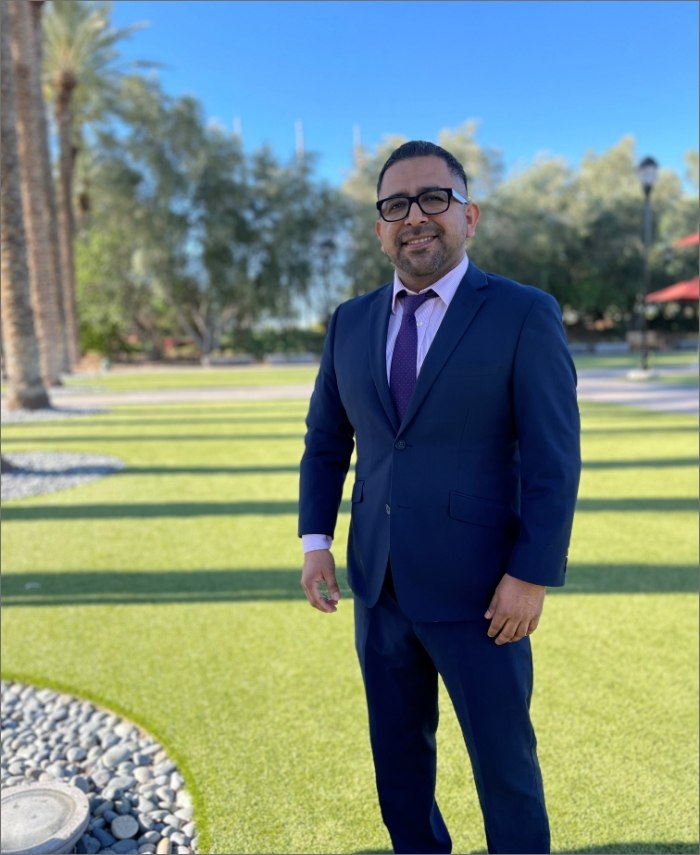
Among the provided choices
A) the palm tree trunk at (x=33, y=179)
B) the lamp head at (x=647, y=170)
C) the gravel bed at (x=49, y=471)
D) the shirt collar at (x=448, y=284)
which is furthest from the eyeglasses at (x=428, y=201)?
the lamp head at (x=647, y=170)

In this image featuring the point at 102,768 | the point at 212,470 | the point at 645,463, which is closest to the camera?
the point at 102,768

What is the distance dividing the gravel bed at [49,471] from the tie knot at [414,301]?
645 cm

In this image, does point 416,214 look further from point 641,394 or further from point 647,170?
point 647,170

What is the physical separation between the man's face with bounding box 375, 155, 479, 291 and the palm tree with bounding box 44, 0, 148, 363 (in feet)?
77.8

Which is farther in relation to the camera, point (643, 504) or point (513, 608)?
point (643, 504)

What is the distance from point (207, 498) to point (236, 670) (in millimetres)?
3736

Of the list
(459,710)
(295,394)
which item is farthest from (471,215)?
(295,394)

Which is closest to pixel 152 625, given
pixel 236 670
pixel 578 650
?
pixel 236 670

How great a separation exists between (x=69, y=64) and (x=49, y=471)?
19700 mm

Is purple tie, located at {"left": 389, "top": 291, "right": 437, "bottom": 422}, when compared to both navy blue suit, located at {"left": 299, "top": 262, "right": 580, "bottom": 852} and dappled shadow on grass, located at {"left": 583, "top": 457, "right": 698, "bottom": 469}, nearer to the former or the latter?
navy blue suit, located at {"left": 299, "top": 262, "right": 580, "bottom": 852}

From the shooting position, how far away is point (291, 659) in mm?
3621

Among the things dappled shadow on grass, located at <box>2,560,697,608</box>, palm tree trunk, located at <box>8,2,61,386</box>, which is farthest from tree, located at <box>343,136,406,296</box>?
dappled shadow on grass, located at <box>2,560,697,608</box>

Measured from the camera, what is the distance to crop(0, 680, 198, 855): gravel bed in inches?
95.0

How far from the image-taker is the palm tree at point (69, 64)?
875 inches
